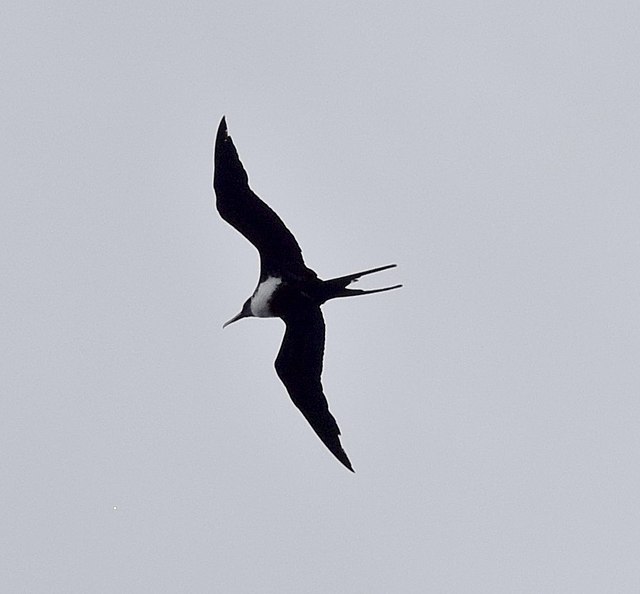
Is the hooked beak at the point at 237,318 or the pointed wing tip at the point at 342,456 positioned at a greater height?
the hooked beak at the point at 237,318

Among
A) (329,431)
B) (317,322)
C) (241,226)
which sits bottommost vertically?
(329,431)

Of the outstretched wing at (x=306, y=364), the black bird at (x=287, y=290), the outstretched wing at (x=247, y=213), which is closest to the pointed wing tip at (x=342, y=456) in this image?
the black bird at (x=287, y=290)

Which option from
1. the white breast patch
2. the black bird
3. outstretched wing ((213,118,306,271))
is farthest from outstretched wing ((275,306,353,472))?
outstretched wing ((213,118,306,271))

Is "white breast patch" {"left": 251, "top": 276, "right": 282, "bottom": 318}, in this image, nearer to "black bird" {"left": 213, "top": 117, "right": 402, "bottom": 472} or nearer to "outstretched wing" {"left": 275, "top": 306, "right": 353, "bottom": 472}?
"black bird" {"left": 213, "top": 117, "right": 402, "bottom": 472}

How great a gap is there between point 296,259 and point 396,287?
158 centimetres

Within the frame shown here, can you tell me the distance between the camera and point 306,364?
52.0 feet

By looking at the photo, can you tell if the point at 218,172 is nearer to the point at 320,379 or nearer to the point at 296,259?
the point at 296,259

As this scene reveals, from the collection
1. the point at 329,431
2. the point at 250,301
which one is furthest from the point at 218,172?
the point at 329,431

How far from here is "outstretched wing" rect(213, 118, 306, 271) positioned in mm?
15070

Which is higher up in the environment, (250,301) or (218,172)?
(218,172)

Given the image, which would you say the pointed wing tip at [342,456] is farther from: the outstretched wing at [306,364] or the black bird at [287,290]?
the outstretched wing at [306,364]

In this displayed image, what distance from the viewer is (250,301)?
634 inches

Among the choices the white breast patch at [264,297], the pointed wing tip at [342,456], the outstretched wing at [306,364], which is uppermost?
the white breast patch at [264,297]

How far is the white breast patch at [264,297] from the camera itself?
15.8 metres
